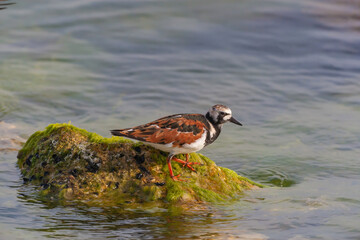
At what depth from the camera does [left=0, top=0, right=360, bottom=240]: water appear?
22.4 ft

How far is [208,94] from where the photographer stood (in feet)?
44.9

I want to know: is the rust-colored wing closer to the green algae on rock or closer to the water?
the green algae on rock

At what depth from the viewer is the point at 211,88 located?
14.1 meters

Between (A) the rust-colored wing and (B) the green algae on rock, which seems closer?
(A) the rust-colored wing

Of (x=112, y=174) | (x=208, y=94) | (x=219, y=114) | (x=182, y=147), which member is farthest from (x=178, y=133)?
(x=208, y=94)

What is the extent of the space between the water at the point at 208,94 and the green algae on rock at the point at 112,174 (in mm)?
228

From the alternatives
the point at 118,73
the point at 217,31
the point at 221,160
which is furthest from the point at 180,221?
the point at 217,31

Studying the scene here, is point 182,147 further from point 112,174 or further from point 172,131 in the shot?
point 112,174

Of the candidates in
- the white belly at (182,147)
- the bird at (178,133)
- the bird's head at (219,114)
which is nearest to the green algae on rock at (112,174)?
the bird at (178,133)

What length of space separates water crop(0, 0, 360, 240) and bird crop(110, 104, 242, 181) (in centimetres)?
82

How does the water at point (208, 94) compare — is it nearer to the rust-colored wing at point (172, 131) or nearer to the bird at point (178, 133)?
the bird at point (178, 133)

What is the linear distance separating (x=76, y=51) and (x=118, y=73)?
200 cm

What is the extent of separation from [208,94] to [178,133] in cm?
666

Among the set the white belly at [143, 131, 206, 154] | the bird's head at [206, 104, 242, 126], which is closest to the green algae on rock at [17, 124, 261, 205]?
the white belly at [143, 131, 206, 154]
